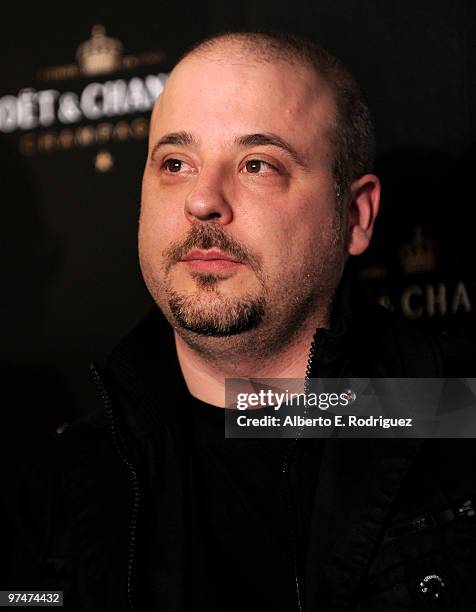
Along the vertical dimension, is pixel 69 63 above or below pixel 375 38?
above

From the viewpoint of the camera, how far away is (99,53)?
184 cm

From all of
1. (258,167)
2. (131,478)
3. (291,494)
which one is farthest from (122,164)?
(291,494)

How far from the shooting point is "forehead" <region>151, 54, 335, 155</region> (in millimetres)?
1249

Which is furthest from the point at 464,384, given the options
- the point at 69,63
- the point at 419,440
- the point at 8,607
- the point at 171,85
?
the point at 69,63

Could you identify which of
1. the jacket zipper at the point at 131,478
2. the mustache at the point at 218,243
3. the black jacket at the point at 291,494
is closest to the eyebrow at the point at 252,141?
the mustache at the point at 218,243

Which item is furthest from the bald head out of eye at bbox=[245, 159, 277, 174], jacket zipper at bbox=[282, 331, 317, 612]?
jacket zipper at bbox=[282, 331, 317, 612]

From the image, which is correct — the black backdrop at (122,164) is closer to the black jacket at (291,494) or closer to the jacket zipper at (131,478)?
the black jacket at (291,494)

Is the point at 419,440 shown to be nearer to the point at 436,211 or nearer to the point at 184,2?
the point at 436,211

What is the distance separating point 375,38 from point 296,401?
782mm

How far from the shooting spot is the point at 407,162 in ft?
5.32

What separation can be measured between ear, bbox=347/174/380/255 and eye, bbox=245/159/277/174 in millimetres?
183

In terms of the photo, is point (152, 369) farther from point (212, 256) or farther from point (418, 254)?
point (418, 254)

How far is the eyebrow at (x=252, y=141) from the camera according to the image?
1.24 meters

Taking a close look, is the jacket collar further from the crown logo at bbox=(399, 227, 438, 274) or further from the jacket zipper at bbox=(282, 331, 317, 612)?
the crown logo at bbox=(399, 227, 438, 274)
